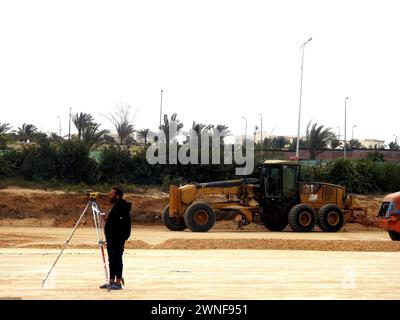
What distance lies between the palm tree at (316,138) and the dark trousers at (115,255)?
53.9m

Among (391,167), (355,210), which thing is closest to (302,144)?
(391,167)

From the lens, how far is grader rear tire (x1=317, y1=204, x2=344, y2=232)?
3478 centimetres

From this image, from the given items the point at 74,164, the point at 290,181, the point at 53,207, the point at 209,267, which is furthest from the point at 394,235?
the point at 74,164

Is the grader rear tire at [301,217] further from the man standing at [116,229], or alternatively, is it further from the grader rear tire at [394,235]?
the man standing at [116,229]

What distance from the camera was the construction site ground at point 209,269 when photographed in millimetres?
15492

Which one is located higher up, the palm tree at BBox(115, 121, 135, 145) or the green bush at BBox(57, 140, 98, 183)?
the palm tree at BBox(115, 121, 135, 145)

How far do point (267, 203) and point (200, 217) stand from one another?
2829 millimetres

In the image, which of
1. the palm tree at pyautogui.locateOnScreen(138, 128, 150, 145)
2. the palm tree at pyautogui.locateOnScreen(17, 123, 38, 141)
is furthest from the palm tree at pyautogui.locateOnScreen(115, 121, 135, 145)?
the palm tree at pyautogui.locateOnScreen(17, 123, 38, 141)

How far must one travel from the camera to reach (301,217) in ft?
112

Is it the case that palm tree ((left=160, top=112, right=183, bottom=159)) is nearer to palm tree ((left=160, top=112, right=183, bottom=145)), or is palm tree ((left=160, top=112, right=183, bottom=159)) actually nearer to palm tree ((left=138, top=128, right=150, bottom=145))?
palm tree ((left=160, top=112, right=183, bottom=145))

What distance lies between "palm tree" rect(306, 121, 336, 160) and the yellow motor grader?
109ft

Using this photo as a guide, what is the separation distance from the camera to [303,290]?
53.1 ft

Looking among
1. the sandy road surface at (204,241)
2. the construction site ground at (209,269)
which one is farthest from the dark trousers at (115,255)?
the sandy road surface at (204,241)
